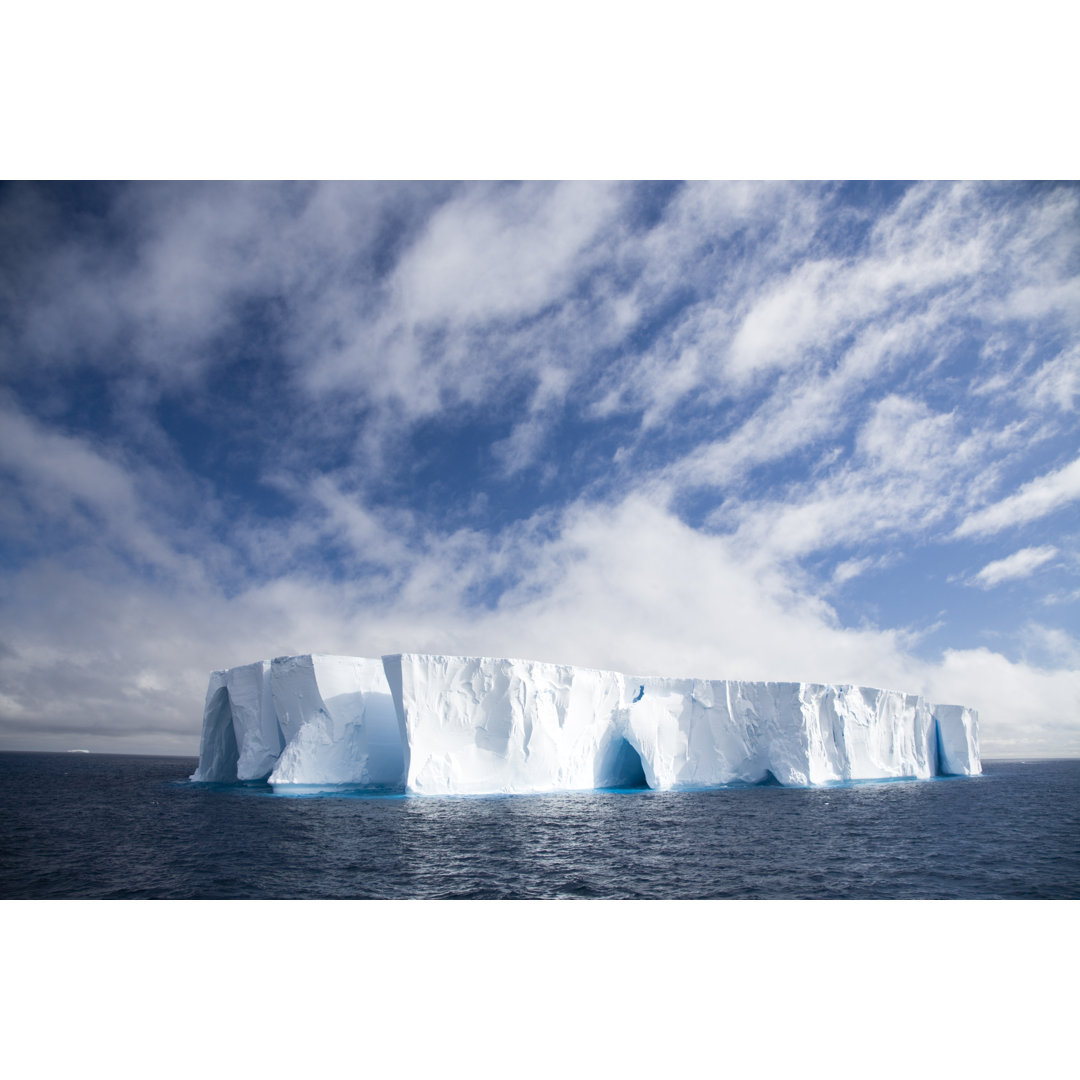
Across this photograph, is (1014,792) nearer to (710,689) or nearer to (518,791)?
(710,689)

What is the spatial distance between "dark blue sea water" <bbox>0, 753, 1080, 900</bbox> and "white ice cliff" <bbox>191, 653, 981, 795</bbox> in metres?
1.47

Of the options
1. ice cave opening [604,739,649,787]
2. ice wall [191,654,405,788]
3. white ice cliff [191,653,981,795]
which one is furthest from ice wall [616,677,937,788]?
ice wall [191,654,405,788]

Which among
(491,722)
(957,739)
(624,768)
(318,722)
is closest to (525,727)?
(491,722)

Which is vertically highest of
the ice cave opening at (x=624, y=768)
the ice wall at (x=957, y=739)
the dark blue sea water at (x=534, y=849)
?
the ice wall at (x=957, y=739)

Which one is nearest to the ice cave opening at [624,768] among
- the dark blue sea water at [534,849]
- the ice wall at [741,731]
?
the ice wall at [741,731]

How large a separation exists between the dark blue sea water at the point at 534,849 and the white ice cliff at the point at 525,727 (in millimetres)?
1465

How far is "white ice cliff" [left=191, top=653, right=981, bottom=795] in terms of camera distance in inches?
653

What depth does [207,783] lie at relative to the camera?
24.3 m

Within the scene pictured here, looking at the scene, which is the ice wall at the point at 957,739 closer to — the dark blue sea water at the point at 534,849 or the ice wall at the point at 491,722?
the dark blue sea water at the point at 534,849

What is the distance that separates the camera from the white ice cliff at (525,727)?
1659 cm

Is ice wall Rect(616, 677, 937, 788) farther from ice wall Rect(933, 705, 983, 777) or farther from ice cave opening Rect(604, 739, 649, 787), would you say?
ice wall Rect(933, 705, 983, 777)

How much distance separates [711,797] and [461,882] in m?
12.4

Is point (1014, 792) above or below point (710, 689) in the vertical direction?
below

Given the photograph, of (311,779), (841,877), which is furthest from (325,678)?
(841,877)
